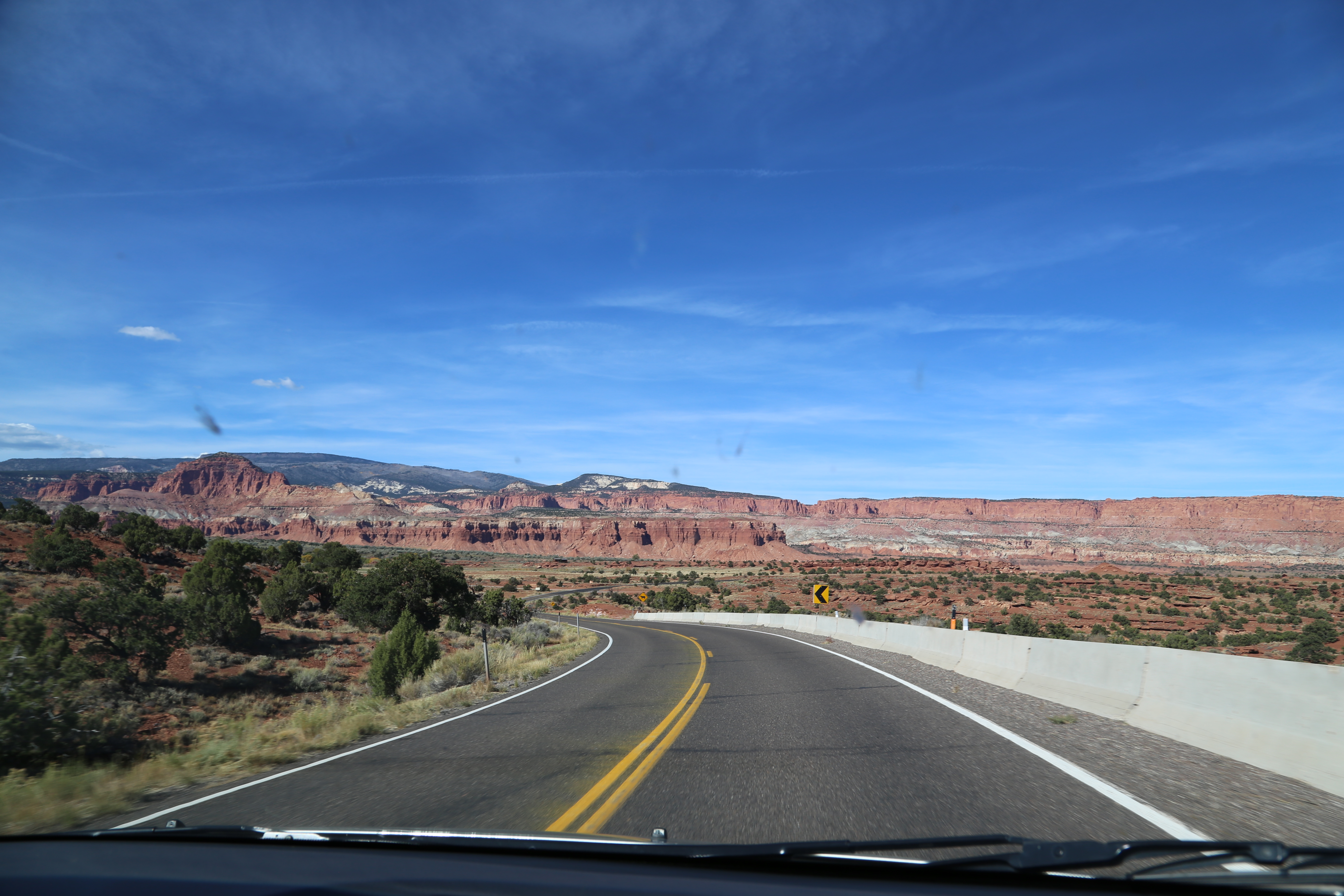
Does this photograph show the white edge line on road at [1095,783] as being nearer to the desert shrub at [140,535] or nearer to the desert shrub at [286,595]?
the desert shrub at [286,595]

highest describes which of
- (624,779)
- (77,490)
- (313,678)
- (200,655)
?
(77,490)

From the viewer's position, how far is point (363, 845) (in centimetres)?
384

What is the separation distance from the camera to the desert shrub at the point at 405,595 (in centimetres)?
3375

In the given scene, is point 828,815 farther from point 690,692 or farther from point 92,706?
point 92,706

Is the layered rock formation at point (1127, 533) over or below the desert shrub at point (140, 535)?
over

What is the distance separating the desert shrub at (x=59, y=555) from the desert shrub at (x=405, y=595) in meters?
10.6

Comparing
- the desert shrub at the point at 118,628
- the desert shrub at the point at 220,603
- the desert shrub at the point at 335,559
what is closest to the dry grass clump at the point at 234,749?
the desert shrub at the point at 118,628

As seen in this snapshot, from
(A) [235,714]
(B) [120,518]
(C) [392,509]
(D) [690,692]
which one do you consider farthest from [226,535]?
(D) [690,692]

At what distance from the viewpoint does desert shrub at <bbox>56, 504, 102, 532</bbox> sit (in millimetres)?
A: 43844

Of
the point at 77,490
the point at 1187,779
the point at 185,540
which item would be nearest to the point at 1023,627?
the point at 1187,779

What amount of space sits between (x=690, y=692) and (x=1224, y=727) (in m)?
7.81

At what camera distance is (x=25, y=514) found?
46.3 m

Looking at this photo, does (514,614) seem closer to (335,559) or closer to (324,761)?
(335,559)

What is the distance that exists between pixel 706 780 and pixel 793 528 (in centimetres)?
19394
